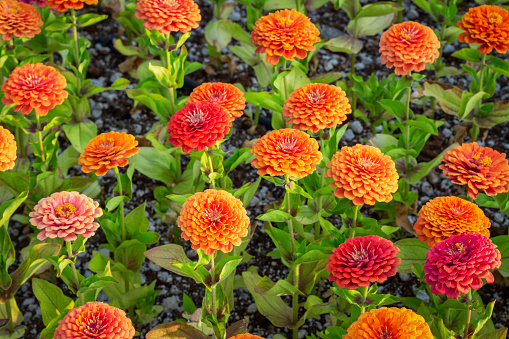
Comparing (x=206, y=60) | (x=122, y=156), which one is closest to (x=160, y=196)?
(x=122, y=156)

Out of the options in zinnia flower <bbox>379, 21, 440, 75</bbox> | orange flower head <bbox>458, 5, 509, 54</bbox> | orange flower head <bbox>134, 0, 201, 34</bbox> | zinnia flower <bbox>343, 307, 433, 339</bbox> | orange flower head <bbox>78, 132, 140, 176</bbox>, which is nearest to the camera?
zinnia flower <bbox>343, 307, 433, 339</bbox>

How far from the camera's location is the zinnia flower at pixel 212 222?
1.73 m

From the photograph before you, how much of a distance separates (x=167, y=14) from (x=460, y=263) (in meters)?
1.41

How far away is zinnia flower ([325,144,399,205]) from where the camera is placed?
73.2 inches

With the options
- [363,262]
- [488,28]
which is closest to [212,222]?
[363,262]

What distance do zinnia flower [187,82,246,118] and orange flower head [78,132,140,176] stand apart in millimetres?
298

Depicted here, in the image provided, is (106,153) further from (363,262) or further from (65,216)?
(363,262)

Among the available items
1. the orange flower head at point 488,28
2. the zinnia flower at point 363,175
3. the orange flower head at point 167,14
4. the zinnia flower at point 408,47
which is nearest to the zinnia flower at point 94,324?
the zinnia flower at point 363,175

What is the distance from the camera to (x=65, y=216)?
183 cm

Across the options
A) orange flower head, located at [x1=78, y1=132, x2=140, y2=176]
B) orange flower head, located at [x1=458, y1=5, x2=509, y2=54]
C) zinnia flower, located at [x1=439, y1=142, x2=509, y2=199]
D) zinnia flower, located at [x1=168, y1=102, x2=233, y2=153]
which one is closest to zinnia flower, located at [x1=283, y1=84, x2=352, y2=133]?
zinnia flower, located at [x1=168, y1=102, x2=233, y2=153]

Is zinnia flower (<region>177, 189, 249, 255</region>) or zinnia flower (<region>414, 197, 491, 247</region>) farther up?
zinnia flower (<region>177, 189, 249, 255</region>)

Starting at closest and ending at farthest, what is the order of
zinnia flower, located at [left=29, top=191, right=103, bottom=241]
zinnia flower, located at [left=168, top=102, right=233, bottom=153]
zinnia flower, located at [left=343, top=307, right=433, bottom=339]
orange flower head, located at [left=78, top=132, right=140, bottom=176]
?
zinnia flower, located at [left=343, top=307, right=433, bottom=339], zinnia flower, located at [left=29, top=191, right=103, bottom=241], zinnia flower, located at [left=168, top=102, right=233, bottom=153], orange flower head, located at [left=78, top=132, right=140, bottom=176]

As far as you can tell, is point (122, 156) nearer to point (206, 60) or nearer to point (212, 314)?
point (212, 314)

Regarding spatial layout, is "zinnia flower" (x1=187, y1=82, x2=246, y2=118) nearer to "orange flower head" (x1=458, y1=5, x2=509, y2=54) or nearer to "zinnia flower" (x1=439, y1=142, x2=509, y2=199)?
"zinnia flower" (x1=439, y1=142, x2=509, y2=199)
